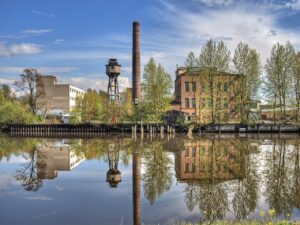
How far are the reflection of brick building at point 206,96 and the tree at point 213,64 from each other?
6.4 inches

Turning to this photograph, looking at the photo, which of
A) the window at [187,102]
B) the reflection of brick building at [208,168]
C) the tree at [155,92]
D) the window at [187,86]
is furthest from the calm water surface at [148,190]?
the window at [187,86]

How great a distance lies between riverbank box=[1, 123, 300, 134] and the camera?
51.9 m

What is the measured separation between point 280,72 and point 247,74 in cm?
480

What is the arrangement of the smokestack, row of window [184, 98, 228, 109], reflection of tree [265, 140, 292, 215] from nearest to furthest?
reflection of tree [265, 140, 292, 215]
row of window [184, 98, 228, 109]
the smokestack

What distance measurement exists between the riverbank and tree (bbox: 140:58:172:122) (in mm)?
2051

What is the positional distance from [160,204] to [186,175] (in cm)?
527

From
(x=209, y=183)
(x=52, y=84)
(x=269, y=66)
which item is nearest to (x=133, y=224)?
(x=209, y=183)

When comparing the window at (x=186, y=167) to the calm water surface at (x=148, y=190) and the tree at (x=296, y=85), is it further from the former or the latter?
the tree at (x=296, y=85)

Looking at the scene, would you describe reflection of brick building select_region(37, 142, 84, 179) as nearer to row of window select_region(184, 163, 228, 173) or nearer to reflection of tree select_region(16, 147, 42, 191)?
reflection of tree select_region(16, 147, 42, 191)

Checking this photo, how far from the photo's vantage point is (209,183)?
1393 cm

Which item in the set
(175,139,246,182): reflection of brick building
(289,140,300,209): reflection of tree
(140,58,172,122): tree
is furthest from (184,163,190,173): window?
(140,58,172,122): tree

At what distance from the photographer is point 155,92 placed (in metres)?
56.8

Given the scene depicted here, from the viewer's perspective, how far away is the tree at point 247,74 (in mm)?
54625

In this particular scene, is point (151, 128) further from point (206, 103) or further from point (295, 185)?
point (295, 185)
